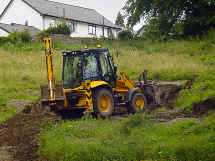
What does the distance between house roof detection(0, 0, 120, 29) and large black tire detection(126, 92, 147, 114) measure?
28.8m

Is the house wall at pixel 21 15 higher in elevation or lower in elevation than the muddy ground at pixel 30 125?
higher

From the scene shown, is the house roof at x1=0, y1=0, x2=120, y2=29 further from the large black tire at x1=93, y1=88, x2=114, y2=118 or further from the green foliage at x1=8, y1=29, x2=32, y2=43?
the large black tire at x1=93, y1=88, x2=114, y2=118

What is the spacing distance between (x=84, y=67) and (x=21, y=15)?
34.0 metres

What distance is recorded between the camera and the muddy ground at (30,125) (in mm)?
8672

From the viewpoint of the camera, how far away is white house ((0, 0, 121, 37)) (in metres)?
41.0

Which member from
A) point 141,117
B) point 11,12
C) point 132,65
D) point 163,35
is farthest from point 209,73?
point 11,12

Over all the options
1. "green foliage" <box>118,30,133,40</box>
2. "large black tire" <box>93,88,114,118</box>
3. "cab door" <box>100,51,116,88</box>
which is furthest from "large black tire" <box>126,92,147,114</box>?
"green foliage" <box>118,30,133,40</box>

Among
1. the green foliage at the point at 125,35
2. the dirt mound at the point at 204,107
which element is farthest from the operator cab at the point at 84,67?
the green foliage at the point at 125,35

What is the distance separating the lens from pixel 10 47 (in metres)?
27.3

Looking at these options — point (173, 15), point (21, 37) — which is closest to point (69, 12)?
point (21, 37)

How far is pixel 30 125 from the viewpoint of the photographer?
1152cm

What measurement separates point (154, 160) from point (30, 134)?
15.1ft

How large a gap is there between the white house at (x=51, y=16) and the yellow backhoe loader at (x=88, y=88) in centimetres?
2765

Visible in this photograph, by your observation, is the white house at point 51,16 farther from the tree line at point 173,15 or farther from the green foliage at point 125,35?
the tree line at point 173,15
